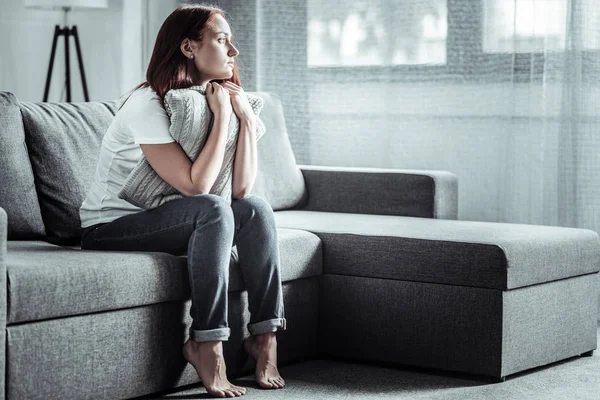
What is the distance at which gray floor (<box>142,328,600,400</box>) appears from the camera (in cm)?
251

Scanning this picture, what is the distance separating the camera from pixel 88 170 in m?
2.86

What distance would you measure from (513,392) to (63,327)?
1131mm

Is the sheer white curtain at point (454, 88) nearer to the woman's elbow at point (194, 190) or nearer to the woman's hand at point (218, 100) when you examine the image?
the woman's hand at point (218, 100)

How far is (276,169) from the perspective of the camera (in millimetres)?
3541

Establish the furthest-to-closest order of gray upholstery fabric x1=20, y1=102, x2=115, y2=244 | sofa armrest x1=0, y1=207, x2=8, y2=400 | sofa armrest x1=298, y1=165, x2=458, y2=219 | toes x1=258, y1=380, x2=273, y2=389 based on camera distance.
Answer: sofa armrest x1=298, y1=165, x2=458, y2=219 → gray upholstery fabric x1=20, y1=102, x2=115, y2=244 → toes x1=258, y1=380, x2=273, y2=389 → sofa armrest x1=0, y1=207, x2=8, y2=400

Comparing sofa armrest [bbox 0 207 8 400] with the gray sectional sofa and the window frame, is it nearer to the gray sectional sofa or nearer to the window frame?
the gray sectional sofa

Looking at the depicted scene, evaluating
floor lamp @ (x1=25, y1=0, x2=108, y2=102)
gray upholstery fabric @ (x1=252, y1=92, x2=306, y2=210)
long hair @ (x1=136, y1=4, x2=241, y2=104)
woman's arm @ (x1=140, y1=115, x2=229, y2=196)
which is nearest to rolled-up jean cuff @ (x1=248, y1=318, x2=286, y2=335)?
woman's arm @ (x1=140, y1=115, x2=229, y2=196)

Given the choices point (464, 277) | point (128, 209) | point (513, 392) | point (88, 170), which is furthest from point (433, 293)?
point (88, 170)

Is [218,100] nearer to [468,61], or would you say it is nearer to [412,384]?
[412,384]

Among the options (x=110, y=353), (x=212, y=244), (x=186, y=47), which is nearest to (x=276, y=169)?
(x=186, y=47)

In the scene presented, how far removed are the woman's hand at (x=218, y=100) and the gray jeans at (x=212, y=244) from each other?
0.23 meters

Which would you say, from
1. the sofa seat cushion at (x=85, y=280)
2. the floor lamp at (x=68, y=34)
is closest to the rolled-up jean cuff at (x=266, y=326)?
the sofa seat cushion at (x=85, y=280)

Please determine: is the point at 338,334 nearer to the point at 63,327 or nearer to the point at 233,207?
the point at 233,207

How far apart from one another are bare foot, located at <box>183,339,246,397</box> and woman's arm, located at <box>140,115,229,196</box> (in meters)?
0.37
